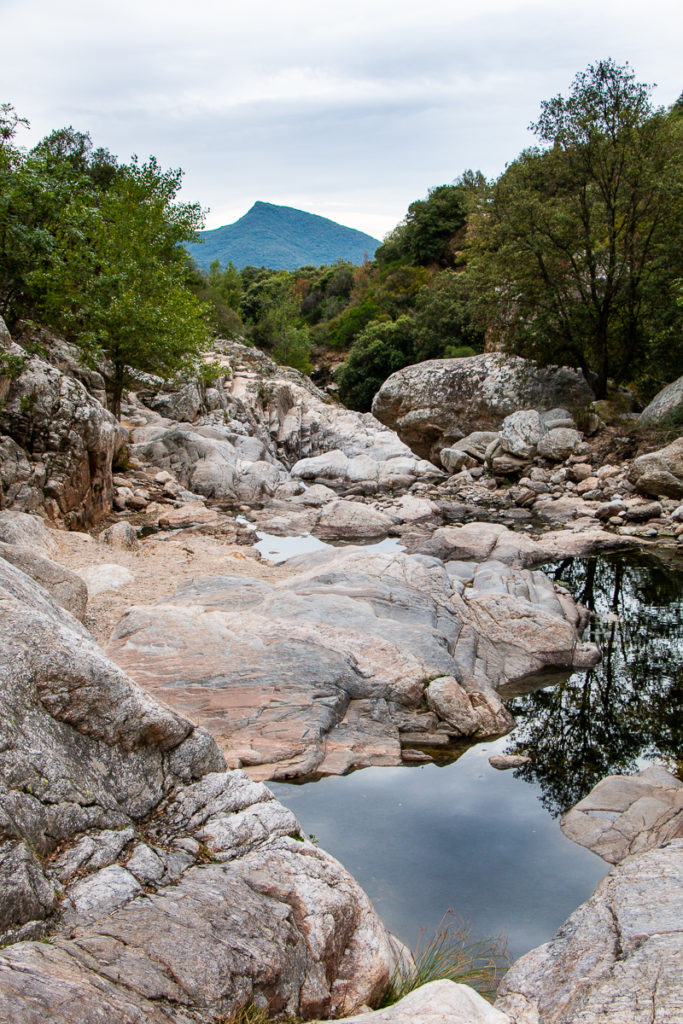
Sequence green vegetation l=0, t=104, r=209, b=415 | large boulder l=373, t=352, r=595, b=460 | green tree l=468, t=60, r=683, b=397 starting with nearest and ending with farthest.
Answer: green vegetation l=0, t=104, r=209, b=415
green tree l=468, t=60, r=683, b=397
large boulder l=373, t=352, r=595, b=460

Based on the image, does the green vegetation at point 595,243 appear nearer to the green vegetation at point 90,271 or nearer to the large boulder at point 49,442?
the green vegetation at point 90,271

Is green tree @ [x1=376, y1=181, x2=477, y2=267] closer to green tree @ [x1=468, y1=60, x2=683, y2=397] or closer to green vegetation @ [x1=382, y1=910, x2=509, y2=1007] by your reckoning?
green tree @ [x1=468, y1=60, x2=683, y2=397]

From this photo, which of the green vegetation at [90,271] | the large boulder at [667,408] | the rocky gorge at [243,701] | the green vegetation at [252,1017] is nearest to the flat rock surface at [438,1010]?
the rocky gorge at [243,701]

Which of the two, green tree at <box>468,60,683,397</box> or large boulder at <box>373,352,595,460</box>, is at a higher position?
green tree at <box>468,60,683,397</box>

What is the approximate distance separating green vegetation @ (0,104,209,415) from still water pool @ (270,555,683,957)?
560 inches

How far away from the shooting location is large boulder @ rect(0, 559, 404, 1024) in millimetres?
2850

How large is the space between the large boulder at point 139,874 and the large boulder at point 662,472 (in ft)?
55.9

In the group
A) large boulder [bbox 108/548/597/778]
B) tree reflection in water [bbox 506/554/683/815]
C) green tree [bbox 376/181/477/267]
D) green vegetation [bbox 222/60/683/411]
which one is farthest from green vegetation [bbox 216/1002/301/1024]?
green tree [bbox 376/181/477/267]

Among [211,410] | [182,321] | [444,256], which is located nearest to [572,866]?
[182,321]

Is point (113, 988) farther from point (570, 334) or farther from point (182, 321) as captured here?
point (570, 334)

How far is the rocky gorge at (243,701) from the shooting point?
3.23m

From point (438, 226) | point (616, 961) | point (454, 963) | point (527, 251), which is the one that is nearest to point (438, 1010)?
point (616, 961)

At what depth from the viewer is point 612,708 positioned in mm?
9031

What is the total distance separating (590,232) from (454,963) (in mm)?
24729
